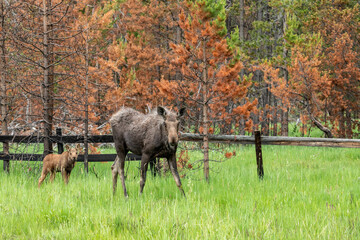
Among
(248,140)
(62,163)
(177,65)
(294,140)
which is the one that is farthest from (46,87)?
(294,140)

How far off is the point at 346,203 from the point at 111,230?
398 cm

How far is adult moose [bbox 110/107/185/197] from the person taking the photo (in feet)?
20.2

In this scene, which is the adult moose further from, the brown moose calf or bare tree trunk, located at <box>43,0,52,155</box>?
bare tree trunk, located at <box>43,0,52,155</box>

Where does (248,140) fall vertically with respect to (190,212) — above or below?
above

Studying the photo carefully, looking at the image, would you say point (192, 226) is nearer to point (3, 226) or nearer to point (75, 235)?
point (75, 235)

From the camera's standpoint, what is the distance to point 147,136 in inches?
262

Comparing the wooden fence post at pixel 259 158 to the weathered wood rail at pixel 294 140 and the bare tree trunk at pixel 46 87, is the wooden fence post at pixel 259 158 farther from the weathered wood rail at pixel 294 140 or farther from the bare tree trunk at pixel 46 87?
the bare tree trunk at pixel 46 87

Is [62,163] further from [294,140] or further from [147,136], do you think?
[294,140]

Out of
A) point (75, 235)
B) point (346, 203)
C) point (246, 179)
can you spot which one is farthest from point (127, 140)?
point (346, 203)

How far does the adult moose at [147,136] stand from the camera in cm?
616

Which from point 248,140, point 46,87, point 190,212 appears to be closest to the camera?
point 190,212

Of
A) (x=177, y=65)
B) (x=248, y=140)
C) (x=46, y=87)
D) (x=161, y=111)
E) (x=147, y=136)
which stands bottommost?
(x=248, y=140)

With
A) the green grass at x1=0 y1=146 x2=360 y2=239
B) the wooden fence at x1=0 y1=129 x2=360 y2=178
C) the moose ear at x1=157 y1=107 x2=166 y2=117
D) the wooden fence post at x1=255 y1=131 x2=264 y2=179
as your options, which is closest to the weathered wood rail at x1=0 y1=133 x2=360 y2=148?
the wooden fence at x1=0 y1=129 x2=360 y2=178

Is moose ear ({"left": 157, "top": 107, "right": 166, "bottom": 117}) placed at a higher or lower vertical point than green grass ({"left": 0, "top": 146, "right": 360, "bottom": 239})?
higher
